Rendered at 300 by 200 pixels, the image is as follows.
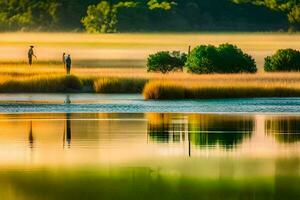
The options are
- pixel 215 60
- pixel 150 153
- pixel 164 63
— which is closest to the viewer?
pixel 150 153

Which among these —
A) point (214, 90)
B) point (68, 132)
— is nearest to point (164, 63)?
point (214, 90)

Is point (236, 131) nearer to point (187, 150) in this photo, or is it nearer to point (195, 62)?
point (187, 150)

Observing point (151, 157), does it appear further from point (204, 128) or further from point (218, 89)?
point (218, 89)

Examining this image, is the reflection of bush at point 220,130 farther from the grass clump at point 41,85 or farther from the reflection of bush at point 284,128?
the grass clump at point 41,85

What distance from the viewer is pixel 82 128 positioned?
2869 centimetres

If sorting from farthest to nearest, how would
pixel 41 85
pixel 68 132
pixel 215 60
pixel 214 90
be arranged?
1. pixel 215 60
2. pixel 41 85
3. pixel 214 90
4. pixel 68 132

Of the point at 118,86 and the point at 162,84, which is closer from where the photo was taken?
the point at 162,84

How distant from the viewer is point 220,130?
91.8ft

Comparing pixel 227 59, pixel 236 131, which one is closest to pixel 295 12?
pixel 227 59

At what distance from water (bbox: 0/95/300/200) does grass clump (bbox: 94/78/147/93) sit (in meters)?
9.04

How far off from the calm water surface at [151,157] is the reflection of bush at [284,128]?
0.02m

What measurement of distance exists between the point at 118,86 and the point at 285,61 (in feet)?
36.6

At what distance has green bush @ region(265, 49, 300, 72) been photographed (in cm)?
5344

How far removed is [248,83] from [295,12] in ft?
516
